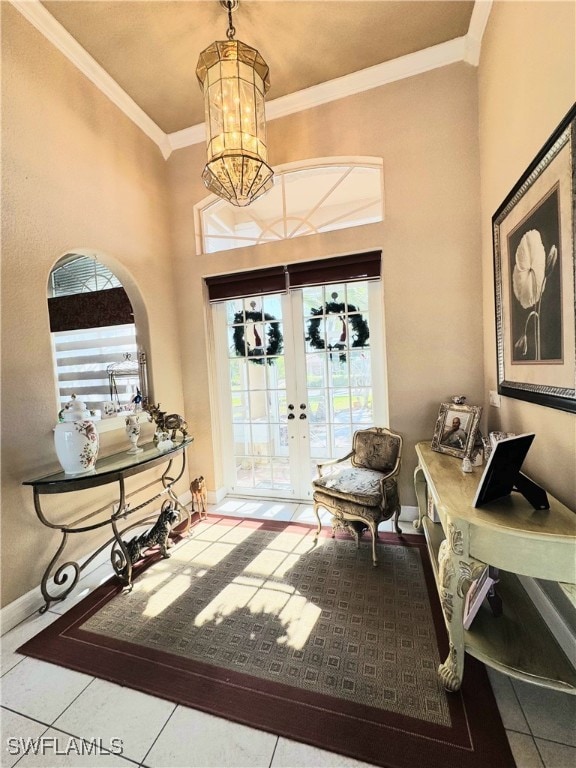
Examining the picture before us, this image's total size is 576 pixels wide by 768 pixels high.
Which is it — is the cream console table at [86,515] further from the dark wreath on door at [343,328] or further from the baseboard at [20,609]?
the dark wreath on door at [343,328]

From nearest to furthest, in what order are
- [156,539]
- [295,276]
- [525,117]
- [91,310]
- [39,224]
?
[525,117] → [39,224] → [156,539] → [295,276] → [91,310]

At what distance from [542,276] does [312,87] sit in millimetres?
2654

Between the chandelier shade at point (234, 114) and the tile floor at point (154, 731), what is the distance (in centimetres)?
273

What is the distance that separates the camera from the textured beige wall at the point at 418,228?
2.54 m

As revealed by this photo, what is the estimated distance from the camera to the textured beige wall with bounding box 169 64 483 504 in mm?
2541

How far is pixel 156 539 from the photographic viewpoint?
8.04 feet

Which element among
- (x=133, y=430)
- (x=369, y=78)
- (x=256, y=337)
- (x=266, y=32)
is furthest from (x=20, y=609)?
(x=369, y=78)

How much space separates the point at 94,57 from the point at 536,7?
2944mm

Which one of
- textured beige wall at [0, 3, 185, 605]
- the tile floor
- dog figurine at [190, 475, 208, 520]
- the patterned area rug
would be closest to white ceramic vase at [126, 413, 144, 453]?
textured beige wall at [0, 3, 185, 605]

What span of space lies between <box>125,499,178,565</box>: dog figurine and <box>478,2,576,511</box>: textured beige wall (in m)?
2.46

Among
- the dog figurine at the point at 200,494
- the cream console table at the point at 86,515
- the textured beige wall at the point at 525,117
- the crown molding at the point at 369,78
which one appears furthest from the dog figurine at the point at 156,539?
the crown molding at the point at 369,78

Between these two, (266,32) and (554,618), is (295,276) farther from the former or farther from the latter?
(554,618)

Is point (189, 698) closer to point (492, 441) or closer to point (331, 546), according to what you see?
point (331, 546)

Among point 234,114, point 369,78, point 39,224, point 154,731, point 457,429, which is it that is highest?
point 369,78
